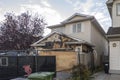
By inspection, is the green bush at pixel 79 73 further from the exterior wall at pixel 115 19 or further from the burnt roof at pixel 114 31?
the exterior wall at pixel 115 19

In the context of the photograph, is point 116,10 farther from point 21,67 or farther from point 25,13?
point 25,13

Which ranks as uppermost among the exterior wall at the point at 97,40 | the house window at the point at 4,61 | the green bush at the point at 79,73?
the exterior wall at the point at 97,40

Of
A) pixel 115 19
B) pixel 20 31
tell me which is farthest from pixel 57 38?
pixel 20 31

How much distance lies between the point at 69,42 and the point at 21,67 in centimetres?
898

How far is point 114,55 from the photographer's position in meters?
17.7

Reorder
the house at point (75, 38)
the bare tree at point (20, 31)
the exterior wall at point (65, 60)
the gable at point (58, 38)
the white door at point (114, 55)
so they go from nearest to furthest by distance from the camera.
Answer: the exterior wall at point (65, 60) < the white door at point (114, 55) < the house at point (75, 38) < the gable at point (58, 38) < the bare tree at point (20, 31)

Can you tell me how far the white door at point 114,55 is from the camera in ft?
57.6

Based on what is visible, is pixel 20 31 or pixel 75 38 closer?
pixel 75 38

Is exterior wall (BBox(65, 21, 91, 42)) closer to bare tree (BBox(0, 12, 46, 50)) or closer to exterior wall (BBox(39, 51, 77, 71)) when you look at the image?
exterior wall (BBox(39, 51, 77, 71))

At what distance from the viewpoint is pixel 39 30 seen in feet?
127

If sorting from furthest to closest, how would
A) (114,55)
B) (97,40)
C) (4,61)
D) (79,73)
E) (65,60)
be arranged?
(97,40), (114,55), (65,60), (79,73), (4,61)

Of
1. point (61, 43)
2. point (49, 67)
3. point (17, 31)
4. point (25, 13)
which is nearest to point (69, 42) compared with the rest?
point (61, 43)

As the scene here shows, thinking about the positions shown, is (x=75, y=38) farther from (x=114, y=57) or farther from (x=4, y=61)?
(x=4, y=61)

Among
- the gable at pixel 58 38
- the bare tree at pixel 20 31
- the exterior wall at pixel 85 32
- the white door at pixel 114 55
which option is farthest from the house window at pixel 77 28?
the bare tree at pixel 20 31
